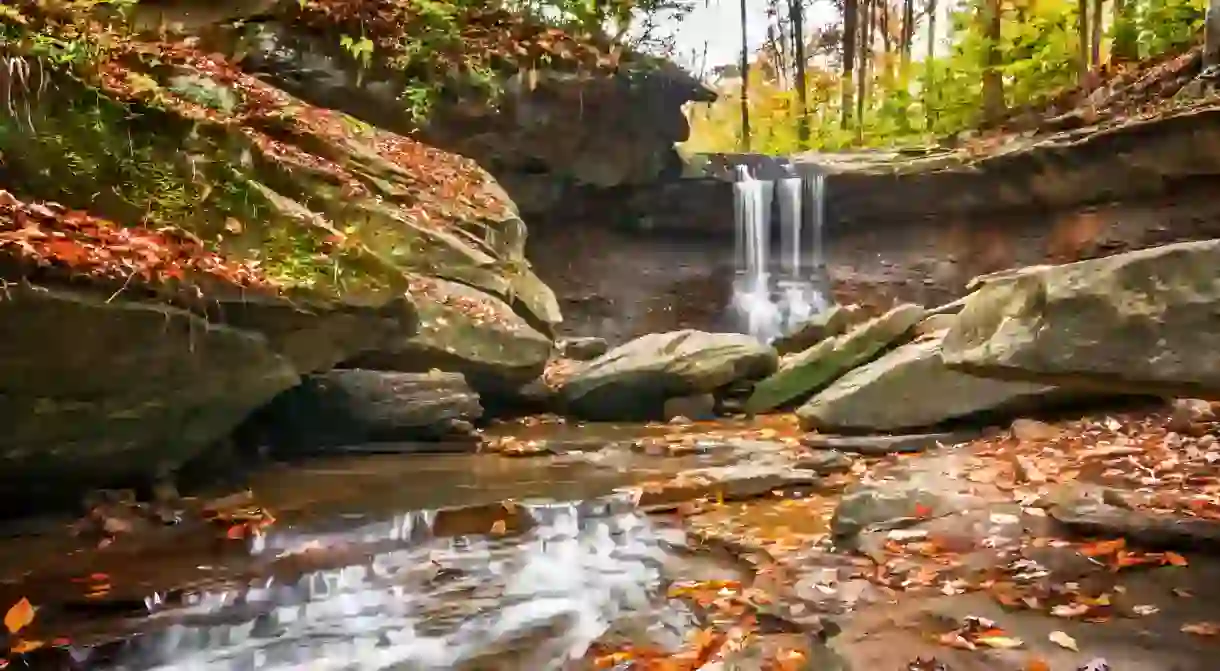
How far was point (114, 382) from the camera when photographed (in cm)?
525

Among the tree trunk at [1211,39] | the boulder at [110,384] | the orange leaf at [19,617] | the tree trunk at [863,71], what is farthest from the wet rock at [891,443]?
the tree trunk at [863,71]

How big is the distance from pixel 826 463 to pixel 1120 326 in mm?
3639

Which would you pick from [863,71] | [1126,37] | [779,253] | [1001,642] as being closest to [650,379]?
[1001,642]

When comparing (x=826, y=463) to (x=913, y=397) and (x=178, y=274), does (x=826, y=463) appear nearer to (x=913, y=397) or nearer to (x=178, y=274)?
(x=913, y=397)

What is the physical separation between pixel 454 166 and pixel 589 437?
17.3 ft

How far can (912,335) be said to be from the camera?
9812 millimetres

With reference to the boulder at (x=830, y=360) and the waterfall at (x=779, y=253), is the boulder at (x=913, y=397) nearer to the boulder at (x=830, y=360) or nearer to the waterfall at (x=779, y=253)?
the boulder at (x=830, y=360)

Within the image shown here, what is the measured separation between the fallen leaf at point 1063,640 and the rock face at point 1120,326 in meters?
1.32

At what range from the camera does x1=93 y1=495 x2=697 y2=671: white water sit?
12.8 feet

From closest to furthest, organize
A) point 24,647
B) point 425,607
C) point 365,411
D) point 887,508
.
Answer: point 24,647
point 425,607
point 887,508
point 365,411

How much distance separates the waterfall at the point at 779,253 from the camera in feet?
57.0

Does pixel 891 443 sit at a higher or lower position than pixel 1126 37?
lower

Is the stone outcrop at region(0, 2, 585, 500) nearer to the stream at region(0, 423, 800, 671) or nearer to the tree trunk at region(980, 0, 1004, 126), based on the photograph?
the stream at region(0, 423, 800, 671)

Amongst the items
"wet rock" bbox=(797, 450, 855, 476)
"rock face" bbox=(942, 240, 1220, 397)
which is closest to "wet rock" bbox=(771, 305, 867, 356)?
"wet rock" bbox=(797, 450, 855, 476)
